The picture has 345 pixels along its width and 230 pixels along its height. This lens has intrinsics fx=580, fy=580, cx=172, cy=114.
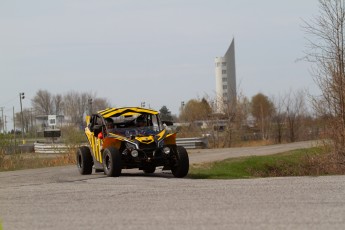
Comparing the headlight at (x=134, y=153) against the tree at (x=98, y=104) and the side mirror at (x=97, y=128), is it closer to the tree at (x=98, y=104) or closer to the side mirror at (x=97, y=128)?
the side mirror at (x=97, y=128)

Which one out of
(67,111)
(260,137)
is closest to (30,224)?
(260,137)

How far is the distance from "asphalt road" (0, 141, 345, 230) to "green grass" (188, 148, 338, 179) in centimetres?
816

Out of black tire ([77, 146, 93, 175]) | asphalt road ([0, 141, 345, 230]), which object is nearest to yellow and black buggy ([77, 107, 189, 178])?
black tire ([77, 146, 93, 175])

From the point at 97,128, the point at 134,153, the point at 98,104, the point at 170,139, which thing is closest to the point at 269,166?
the point at 170,139

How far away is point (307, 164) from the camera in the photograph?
22.9 meters

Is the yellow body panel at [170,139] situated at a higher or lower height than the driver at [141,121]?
lower

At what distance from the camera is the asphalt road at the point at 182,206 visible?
7.84 meters

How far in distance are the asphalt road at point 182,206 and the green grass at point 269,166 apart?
26.8 feet

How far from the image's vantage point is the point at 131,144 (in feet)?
52.8

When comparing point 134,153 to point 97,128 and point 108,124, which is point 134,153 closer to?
point 108,124

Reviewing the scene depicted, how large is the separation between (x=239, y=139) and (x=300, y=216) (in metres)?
41.1

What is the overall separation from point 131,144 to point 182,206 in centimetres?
693

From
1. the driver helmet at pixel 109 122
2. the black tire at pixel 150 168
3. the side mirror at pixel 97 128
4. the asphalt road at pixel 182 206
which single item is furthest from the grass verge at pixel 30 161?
the asphalt road at pixel 182 206

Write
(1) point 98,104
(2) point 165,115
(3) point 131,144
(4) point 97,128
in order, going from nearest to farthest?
1. (3) point 131,144
2. (4) point 97,128
3. (2) point 165,115
4. (1) point 98,104
